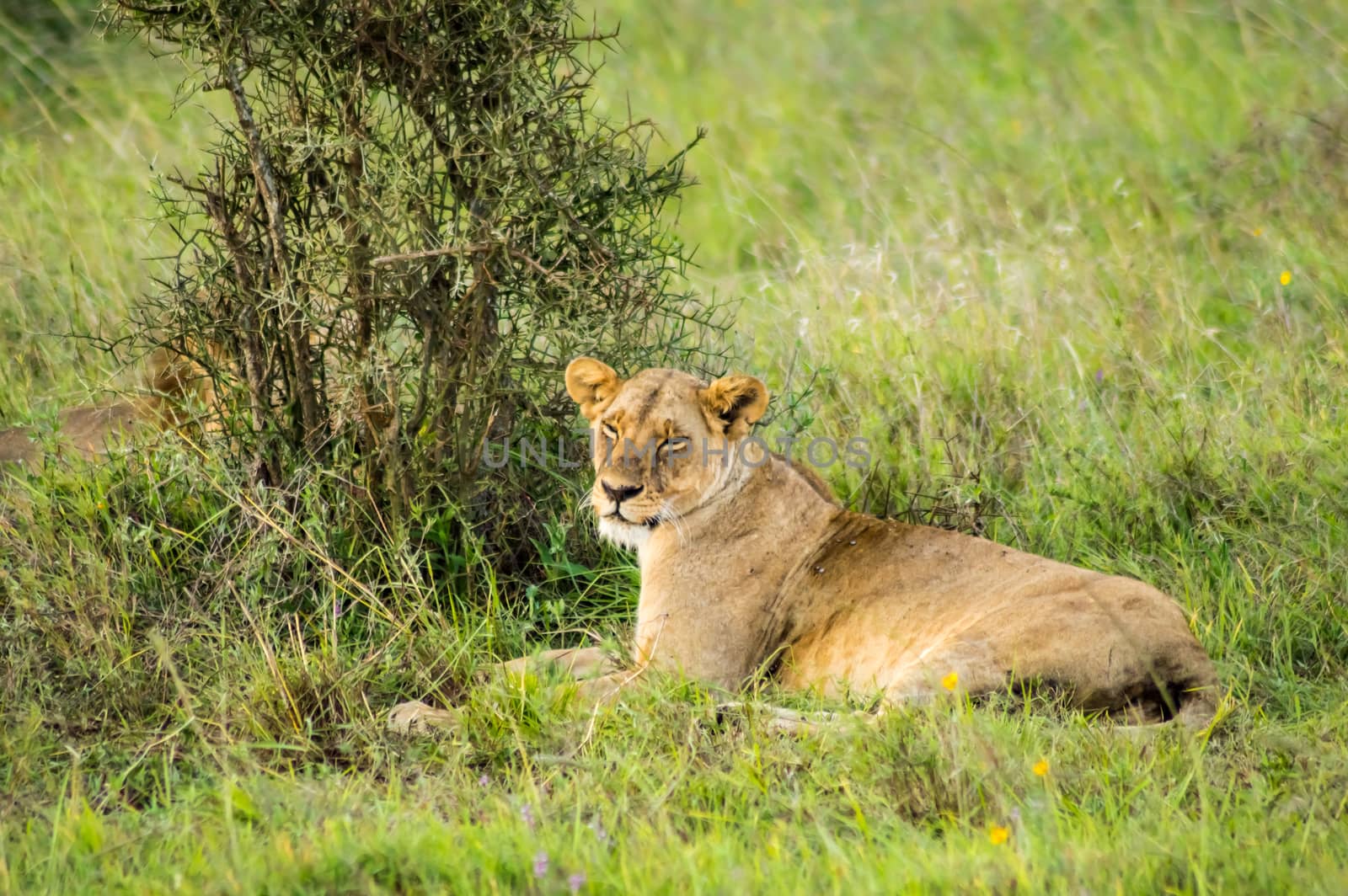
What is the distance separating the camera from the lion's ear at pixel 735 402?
4.99m

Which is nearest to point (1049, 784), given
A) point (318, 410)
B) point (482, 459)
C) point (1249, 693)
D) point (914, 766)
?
point (914, 766)

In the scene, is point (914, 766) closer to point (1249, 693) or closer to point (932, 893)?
point (932, 893)

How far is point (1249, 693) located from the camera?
486 cm

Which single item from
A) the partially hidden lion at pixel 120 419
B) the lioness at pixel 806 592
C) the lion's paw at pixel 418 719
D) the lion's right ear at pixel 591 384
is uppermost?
the lion's right ear at pixel 591 384

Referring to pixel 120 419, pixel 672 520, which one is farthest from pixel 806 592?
pixel 120 419

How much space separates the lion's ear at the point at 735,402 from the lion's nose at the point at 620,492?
38 cm

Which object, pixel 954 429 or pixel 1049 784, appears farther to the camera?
pixel 954 429

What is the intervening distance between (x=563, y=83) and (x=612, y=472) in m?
1.43

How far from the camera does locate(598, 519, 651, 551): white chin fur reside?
5047 millimetres

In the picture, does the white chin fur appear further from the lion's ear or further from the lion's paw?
the lion's paw

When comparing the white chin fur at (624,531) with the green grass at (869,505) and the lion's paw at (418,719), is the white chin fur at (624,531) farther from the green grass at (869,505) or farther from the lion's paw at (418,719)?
the lion's paw at (418,719)

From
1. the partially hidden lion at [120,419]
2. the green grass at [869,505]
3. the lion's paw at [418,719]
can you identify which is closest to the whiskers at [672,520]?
the green grass at [869,505]

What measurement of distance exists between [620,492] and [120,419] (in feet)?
8.00

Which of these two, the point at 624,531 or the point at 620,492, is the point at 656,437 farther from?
the point at 624,531
